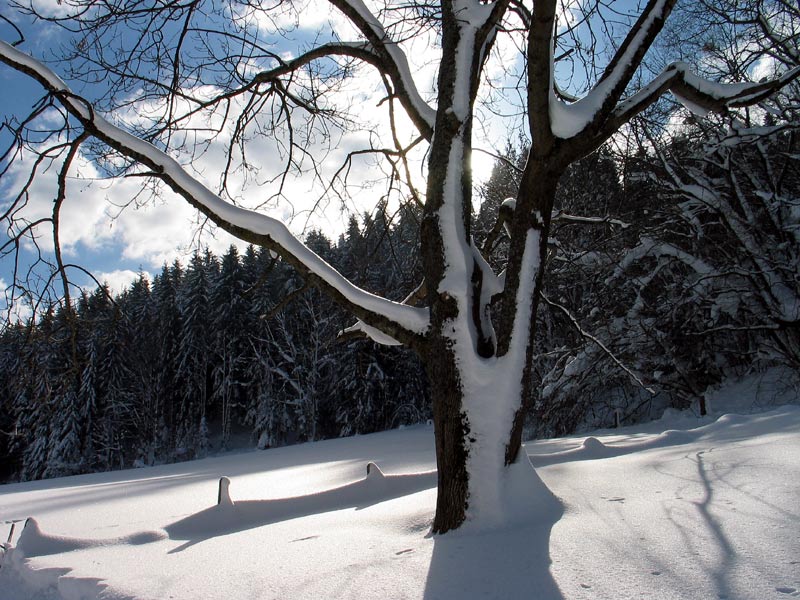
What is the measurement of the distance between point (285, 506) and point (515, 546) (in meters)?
3.09

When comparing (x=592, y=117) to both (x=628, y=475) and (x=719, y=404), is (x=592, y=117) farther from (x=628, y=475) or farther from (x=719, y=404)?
(x=719, y=404)

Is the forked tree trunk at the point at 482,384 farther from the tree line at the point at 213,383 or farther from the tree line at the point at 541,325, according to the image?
the tree line at the point at 213,383

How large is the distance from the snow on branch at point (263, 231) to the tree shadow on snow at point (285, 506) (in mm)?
2030

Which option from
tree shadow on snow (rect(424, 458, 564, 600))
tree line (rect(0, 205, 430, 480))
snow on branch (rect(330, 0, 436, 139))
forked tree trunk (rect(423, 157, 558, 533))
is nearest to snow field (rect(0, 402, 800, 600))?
tree shadow on snow (rect(424, 458, 564, 600))

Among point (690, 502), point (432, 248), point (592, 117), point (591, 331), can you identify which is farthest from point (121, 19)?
point (591, 331)

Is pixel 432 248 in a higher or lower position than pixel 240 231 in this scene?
lower

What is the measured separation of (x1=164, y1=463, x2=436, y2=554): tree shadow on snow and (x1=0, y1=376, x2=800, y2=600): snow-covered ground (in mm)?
20

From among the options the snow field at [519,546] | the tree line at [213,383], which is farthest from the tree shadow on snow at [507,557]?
the tree line at [213,383]

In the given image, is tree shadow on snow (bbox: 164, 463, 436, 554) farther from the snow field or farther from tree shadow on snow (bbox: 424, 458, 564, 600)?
tree shadow on snow (bbox: 424, 458, 564, 600)

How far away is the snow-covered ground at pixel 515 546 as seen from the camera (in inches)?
76.2

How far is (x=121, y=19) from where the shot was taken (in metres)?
3.79

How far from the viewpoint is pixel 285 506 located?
4.86 meters

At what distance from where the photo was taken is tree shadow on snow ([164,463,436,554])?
4.27 meters

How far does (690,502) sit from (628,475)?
97 cm
